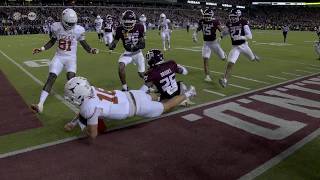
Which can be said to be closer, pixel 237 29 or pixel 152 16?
pixel 237 29

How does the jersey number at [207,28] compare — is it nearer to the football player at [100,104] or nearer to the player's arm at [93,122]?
the football player at [100,104]

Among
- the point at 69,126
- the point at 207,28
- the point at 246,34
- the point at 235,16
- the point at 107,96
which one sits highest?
the point at 235,16

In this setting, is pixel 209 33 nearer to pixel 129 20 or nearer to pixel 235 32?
pixel 235 32

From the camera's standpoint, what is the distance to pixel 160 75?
24.3ft

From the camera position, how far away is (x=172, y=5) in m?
81.3

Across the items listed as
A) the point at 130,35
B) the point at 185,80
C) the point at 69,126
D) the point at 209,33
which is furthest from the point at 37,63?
the point at 69,126

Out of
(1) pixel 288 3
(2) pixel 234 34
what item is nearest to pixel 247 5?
(1) pixel 288 3

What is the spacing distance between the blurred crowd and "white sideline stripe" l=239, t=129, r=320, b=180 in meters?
41.9

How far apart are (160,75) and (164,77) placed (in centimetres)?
12

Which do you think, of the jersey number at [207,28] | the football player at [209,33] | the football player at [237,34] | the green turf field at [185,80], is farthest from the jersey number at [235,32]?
the green turf field at [185,80]

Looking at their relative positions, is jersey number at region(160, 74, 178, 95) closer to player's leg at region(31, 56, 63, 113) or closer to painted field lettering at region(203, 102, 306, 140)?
painted field lettering at region(203, 102, 306, 140)

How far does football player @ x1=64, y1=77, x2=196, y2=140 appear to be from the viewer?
19.1 feet

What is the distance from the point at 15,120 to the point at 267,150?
5.13m

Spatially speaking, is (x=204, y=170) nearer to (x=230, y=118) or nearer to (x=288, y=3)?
(x=230, y=118)
